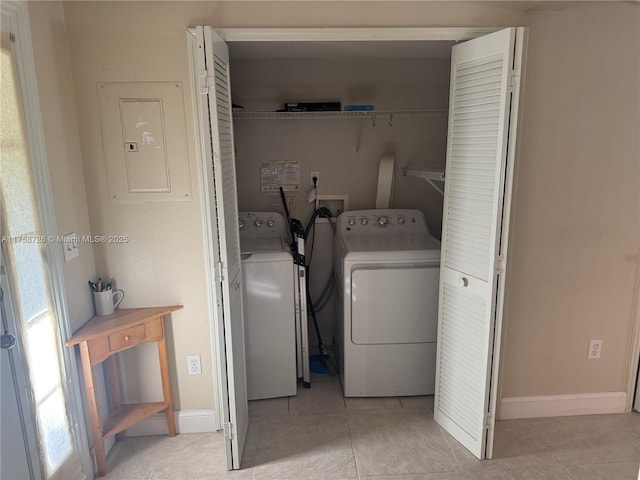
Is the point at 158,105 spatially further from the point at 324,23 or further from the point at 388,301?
the point at 388,301

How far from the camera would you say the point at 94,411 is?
6.49ft

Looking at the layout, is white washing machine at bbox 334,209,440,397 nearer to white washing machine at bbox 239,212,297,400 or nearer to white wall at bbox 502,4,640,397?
white washing machine at bbox 239,212,297,400

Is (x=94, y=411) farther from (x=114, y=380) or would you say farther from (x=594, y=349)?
(x=594, y=349)

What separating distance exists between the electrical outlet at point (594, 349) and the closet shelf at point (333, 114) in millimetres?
1704

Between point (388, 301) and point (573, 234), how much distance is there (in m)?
1.05

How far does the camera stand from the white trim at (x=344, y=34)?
6.32ft

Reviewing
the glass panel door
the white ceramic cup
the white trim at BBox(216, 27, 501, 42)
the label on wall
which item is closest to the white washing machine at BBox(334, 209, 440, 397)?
the label on wall

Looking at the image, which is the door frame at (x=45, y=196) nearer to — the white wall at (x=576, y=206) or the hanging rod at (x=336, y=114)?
the hanging rod at (x=336, y=114)

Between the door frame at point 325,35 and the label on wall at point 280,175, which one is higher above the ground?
the door frame at point 325,35

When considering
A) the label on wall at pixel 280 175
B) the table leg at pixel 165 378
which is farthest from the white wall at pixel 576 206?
the table leg at pixel 165 378

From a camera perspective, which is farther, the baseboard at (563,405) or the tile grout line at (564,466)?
the baseboard at (563,405)

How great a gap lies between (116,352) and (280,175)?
1552mm

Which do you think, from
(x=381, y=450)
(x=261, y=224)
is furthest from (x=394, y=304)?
(x=261, y=224)

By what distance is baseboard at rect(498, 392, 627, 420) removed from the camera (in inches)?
96.1
